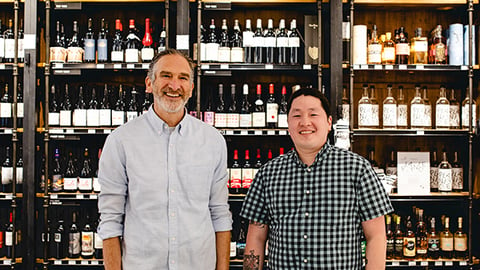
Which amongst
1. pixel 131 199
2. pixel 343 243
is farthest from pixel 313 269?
pixel 131 199

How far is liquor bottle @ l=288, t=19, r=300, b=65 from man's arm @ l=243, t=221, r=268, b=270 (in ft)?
5.85

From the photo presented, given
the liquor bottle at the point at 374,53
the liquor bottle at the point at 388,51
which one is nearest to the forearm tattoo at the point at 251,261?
the liquor bottle at the point at 374,53

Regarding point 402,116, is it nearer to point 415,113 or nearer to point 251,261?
point 415,113

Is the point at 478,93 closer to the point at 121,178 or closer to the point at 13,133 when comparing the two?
the point at 121,178

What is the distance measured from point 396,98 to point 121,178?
8.49ft

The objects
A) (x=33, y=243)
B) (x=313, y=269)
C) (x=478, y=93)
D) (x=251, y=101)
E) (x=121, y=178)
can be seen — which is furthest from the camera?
(x=251, y=101)

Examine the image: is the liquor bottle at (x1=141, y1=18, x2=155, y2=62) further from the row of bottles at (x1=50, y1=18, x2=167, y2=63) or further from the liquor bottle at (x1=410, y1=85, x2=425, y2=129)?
the liquor bottle at (x1=410, y1=85, x2=425, y2=129)

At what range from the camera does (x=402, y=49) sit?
362 centimetres

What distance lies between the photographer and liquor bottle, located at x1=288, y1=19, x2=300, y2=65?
3605mm

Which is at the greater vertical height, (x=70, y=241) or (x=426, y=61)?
(x=426, y=61)

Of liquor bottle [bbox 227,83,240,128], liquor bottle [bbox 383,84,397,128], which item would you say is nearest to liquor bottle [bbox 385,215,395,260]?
liquor bottle [bbox 383,84,397,128]

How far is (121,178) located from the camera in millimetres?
1977

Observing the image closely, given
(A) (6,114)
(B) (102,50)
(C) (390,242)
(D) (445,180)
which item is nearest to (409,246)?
(C) (390,242)

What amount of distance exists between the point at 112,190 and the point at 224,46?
2073mm
